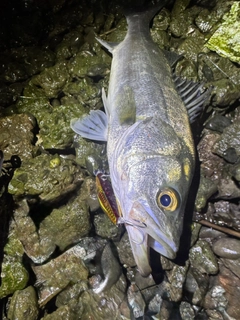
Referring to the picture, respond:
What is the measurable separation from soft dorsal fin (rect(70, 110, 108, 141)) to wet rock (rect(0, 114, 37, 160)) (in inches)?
20.9

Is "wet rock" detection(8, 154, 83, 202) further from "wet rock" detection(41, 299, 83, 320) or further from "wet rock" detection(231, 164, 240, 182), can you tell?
"wet rock" detection(231, 164, 240, 182)

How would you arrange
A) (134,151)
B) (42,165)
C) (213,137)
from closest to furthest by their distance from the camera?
(134,151), (42,165), (213,137)

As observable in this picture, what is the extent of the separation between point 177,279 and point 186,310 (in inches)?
12.2

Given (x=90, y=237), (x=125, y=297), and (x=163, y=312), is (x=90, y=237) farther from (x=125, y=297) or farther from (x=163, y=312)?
(x=163, y=312)

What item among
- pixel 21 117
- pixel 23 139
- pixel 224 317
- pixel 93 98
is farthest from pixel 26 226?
pixel 224 317

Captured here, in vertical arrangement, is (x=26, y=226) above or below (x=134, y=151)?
below

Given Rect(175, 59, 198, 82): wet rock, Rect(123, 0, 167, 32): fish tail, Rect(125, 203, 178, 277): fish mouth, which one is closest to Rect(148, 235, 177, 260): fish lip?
Rect(125, 203, 178, 277): fish mouth

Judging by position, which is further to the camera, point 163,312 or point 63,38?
point 63,38

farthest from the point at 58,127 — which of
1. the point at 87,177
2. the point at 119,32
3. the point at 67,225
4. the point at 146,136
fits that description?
the point at 119,32

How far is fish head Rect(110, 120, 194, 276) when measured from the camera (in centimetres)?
228

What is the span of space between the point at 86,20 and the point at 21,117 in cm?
160

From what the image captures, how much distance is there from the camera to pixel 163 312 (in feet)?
9.89

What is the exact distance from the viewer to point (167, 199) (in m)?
2.35

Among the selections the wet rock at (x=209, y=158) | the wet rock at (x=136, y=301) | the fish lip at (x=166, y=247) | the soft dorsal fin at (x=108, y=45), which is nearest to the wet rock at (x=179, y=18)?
the soft dorsal fin at (x=108, y=45)
